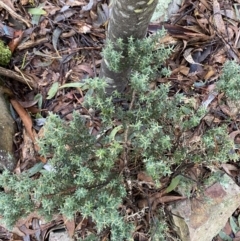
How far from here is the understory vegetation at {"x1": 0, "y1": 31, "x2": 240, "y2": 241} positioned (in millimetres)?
1706

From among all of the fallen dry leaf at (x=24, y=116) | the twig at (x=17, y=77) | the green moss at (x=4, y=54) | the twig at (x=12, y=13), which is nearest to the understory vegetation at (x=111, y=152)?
the fallen dry leaf at (x=24, y=116)

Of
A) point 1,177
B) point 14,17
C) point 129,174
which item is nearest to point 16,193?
point 1,177

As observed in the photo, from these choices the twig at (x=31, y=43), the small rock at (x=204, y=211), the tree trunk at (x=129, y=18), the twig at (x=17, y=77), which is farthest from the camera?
the twig at (x=31, y=43)

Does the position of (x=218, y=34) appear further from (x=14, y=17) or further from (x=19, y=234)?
(x=19, y=234)

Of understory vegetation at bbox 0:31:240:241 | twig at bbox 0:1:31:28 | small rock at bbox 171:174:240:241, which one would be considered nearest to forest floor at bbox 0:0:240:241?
twig at bbox 0:1:31:28

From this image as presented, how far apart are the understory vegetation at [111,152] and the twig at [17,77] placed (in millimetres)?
717

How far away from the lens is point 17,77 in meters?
2.46

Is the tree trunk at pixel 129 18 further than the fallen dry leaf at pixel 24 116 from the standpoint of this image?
No

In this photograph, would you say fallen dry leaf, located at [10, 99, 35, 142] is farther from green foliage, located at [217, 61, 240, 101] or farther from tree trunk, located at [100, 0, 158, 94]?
green foliage, located at [217, 61, 240, 101]

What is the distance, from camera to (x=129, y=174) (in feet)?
6.52

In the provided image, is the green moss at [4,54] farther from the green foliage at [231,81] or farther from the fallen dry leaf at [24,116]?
the green foliage at [231,81]

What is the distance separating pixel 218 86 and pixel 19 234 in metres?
1.42

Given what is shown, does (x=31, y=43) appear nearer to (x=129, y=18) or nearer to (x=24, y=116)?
(x=24, y=116)

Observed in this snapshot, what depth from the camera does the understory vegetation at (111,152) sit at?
1706mm
